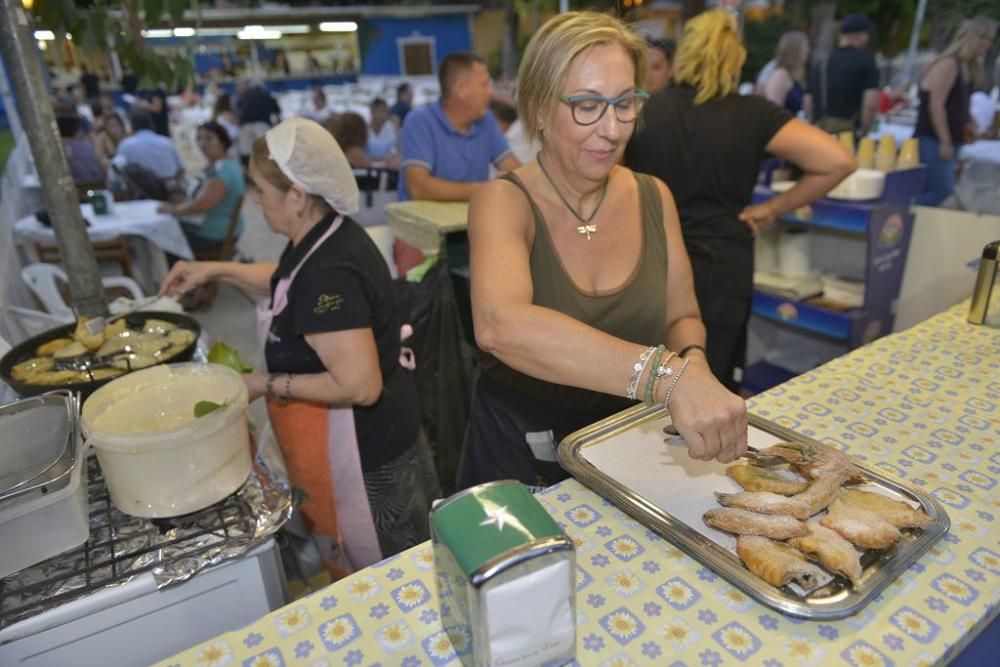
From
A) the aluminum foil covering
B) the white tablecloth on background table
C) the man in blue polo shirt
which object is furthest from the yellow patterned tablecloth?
the white tablecloth on background table

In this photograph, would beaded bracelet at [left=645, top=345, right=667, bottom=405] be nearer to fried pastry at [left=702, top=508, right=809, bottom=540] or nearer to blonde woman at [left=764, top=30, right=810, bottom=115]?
fried pastry at [left=702, top=508, right=809, bottom=540]

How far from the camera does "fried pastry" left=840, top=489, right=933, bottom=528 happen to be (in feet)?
3.03

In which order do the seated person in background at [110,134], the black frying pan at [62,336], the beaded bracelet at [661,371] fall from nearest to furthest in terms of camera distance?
the beaded bracelet at [661,371]
the black frying pan at [62,336]
the seated person in background at [110,134]

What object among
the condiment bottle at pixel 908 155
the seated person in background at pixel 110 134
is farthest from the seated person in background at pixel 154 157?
the condiment bottle at pixel 908 155

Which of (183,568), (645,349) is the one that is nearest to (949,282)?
(645,349)

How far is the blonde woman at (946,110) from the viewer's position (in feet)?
14.0

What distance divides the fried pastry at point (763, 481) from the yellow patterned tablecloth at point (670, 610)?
17 centimetres

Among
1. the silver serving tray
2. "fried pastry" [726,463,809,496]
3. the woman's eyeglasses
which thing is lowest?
the silver serving tray

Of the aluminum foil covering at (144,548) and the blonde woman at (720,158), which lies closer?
the aluminum foil covering at (144,548)

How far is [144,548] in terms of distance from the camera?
1128 mm

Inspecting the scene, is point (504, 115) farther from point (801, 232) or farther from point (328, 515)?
point (328, 515)

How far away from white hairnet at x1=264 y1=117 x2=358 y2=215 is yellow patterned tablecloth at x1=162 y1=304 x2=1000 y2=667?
1.00 metres

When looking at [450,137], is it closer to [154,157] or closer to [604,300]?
[604,300]

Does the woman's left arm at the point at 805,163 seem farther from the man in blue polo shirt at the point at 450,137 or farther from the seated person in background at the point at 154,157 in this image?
the seated person in background at the point at 154,157
